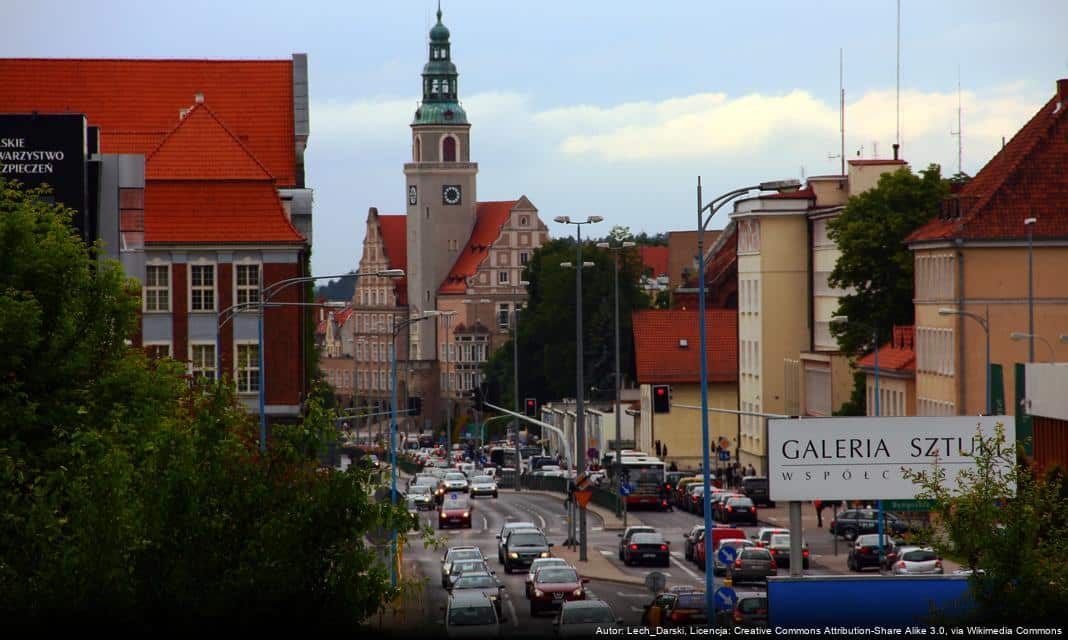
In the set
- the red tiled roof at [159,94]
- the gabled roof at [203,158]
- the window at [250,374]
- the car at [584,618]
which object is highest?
the red tiled roof at [159,94]

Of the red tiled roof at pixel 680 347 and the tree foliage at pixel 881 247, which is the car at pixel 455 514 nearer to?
the tree foliage at pixel 881 247

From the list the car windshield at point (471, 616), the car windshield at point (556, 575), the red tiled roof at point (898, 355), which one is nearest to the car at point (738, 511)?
the red tiled roof at point (898, 355)

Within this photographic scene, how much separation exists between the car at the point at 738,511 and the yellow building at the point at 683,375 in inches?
1602

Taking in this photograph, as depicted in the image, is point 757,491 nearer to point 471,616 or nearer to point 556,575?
point 556,575

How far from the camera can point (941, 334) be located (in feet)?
268

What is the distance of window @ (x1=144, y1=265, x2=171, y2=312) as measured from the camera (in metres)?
74.4

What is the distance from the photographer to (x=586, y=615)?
37.7m

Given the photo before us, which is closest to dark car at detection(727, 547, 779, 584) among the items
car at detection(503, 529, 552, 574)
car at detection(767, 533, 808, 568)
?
Result: car at detection(767, 533, 808, 568)

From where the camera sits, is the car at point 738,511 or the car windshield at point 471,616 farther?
the car at point 738,511

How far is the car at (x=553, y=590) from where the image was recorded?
46.3 metres

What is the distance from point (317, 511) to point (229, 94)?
65777mm

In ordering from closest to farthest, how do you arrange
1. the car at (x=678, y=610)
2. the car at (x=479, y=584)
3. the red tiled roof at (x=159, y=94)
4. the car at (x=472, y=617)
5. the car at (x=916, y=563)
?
the car at (x=472, y=617) → the car at (x=678, y=610) → the car at (x=479, y=584) → the car at (x=916, y=563) → the red tiled roof at (x=159, y=94)

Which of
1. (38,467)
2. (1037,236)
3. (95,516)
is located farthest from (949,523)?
(1037,236)

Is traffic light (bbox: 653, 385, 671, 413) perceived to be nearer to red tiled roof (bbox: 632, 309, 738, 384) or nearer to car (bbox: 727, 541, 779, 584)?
car (bbox: 727, 541, 779, 584)
